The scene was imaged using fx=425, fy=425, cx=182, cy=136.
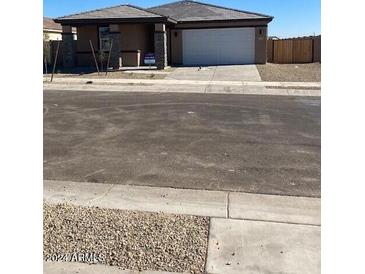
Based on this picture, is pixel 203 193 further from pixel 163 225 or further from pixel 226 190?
pixel 163 225

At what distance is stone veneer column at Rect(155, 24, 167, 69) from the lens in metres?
27.0

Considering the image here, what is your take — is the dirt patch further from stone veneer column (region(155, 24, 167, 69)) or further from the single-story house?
the single-story house

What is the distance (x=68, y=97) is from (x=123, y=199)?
39.9 ft

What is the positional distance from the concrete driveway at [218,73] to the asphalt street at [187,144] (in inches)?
320

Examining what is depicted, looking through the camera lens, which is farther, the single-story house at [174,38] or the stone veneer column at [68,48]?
the stone veneer column at [68,48]

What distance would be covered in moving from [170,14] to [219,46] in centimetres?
520

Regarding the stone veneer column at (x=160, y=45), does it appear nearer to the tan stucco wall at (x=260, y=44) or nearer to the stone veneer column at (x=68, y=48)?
the stone veneer column at (x=68, y=48)

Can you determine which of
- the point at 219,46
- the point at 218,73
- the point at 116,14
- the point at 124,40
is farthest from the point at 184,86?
the point at 219,46

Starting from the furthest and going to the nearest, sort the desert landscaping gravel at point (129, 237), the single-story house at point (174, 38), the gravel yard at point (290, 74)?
the single-story house at point (174, 38) < the gravel yard at point (290, 74) < the desert landscaping gravel at point (129, 237)

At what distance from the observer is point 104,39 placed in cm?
2941

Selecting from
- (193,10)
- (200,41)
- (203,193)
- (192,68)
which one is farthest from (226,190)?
(193,10)

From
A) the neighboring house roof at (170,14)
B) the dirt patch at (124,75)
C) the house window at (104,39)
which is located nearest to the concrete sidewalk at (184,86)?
the dirt patch at (124,75)

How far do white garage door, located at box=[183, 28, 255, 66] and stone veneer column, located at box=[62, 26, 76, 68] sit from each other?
8.15 metres

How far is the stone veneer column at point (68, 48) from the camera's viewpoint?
28125 mm
